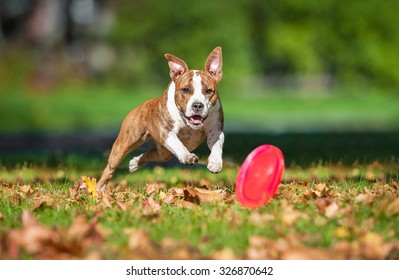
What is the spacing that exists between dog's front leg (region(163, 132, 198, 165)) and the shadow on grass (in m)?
2.28

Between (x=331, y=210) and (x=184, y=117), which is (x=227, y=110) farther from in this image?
(x=331, y=210)

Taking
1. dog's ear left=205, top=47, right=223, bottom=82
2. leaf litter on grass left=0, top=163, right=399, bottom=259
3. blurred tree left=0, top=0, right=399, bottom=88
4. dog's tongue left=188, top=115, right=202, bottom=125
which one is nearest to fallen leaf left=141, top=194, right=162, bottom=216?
leaf litter on grass left=0, top=163, right=399, bottom=259

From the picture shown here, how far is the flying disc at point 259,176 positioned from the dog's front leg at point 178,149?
82cm

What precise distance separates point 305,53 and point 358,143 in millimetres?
29711

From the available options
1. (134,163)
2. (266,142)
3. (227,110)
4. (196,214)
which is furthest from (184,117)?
(227,110)

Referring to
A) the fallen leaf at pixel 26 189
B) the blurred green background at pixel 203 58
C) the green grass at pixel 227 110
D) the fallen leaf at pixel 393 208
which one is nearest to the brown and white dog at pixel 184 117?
the fallen leaf at pixel 26 189

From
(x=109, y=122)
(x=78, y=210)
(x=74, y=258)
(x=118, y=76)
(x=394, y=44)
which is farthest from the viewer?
(x=394, y=44)

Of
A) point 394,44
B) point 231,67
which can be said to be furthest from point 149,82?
point 394,44

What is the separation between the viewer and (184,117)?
7.27 m

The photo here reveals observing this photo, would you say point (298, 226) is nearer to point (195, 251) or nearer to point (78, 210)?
point (195, 251)

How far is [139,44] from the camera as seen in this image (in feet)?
117

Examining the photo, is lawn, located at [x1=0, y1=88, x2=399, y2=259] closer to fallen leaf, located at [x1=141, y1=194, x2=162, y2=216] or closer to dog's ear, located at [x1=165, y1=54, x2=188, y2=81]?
fallen leaf, located at [x1=141, y1=194, x2=162, y2=216]

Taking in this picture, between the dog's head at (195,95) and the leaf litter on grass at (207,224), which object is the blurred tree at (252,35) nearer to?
the dog's head at (195,95)

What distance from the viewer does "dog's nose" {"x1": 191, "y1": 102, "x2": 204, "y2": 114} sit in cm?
700
